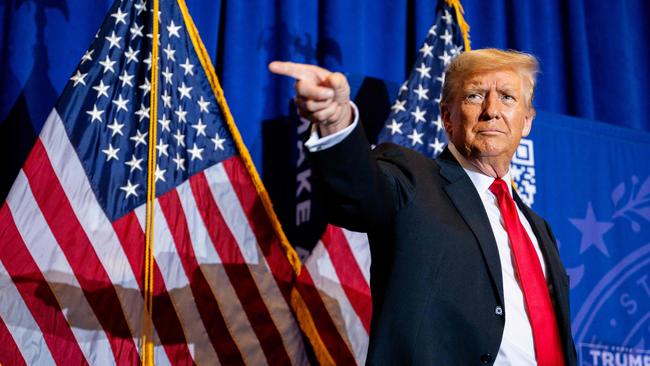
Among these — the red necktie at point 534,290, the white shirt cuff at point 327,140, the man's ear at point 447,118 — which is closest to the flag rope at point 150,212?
the man's ear at point 447,118

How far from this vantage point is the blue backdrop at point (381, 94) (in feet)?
8.65

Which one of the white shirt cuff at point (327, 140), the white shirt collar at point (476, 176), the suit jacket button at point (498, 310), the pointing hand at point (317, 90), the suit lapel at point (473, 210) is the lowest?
the suit jacket button at point (498, 310)

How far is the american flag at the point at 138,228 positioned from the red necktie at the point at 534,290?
1.06 m

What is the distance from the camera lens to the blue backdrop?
2.64 m

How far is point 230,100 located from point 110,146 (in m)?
0.67

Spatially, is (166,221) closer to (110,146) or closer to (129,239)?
(129,239)

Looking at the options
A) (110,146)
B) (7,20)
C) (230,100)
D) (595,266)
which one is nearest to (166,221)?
(110,146)

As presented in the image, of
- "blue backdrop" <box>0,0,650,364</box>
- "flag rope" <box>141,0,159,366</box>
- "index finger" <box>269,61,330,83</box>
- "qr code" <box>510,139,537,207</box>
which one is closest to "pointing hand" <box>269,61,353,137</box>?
"index finger" <box>269,61,330,83</box>

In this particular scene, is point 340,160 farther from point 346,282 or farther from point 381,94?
point 381,94

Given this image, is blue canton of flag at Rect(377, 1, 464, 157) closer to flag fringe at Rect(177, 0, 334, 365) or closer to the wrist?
flag fringe at Rect(177, 0, 334, 365)

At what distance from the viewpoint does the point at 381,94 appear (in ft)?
9.50

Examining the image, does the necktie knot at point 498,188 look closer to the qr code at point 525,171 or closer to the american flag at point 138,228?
the american flag at point 138,228

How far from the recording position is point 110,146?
227 cm

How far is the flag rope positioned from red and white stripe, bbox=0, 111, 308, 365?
25 millimetres
